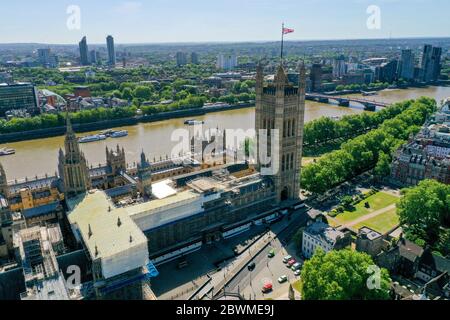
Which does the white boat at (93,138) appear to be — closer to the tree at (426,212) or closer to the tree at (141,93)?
the tree at (141,93)

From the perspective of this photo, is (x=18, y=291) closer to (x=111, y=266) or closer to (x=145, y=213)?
(x=111, y=266)

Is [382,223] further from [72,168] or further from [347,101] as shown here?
[347,101]

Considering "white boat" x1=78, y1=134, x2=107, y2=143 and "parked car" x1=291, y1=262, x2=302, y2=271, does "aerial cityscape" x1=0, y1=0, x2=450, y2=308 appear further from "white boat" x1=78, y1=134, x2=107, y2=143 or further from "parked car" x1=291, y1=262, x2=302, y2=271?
"white boat" x1=78, y1=134, x2=107, y2=143

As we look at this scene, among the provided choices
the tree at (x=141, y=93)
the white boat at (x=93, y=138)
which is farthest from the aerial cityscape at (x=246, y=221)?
the tree at (x=141, y=93)

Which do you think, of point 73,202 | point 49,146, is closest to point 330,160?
point 73,202

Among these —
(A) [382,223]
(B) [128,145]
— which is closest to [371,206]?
(A) [382,223]
